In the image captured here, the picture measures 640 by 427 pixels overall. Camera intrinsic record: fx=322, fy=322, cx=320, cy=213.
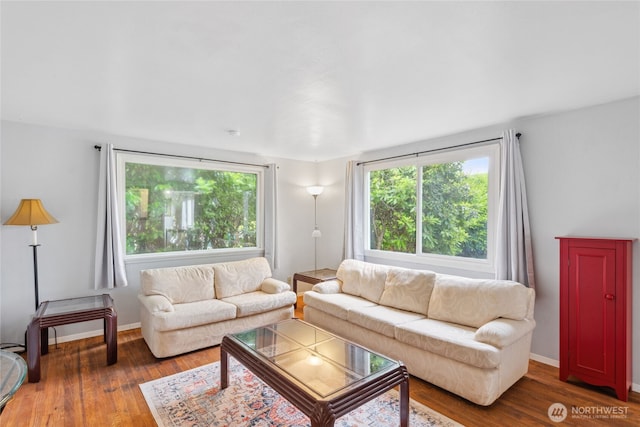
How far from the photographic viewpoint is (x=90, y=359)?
3.14 metres

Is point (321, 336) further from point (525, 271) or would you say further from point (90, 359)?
point (90, 359)

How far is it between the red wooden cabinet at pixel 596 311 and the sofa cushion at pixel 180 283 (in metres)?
3.61

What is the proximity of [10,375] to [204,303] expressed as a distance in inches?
81.1

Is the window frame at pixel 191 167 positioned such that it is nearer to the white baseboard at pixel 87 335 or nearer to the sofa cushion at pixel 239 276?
the sofa cushion at pixel 239 276

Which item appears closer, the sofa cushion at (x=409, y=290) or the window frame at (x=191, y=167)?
the sofa cushion at (x=409, y=290)

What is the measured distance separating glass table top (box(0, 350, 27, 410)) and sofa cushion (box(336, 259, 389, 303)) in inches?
117

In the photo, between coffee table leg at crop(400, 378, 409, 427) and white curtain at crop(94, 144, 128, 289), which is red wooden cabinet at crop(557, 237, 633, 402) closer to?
coffee table leg at crop(400, 378, 409, 427)

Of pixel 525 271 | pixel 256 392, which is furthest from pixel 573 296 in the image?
pixel 256 392

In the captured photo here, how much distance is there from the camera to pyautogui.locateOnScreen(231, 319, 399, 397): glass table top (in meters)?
1.98

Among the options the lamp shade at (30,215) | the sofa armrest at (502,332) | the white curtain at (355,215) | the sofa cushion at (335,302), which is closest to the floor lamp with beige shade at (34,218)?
the lamp shade at (30,215)

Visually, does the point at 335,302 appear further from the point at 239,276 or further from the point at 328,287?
the point at 239,276

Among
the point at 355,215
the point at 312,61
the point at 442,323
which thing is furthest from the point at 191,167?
the point at 442,323

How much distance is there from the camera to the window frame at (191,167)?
3.91 meters

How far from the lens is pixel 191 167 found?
14.5 feet
